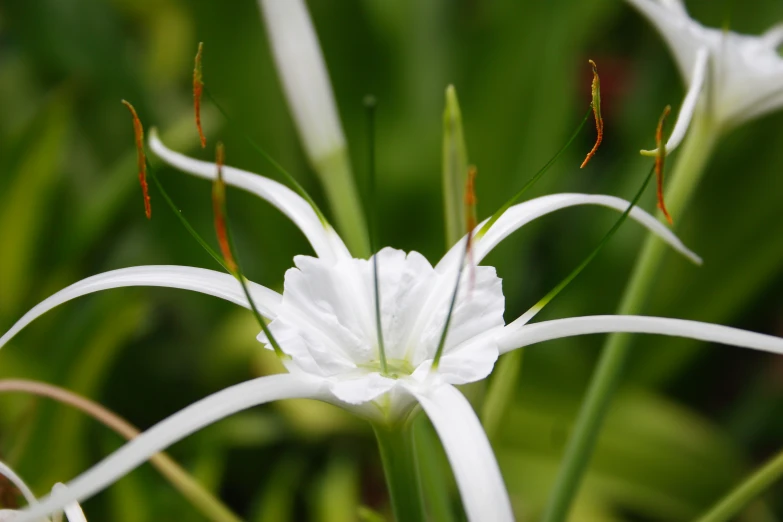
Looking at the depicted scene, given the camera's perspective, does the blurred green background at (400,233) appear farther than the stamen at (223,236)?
Yes

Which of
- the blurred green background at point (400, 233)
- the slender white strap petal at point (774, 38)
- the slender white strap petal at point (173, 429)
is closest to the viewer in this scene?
the slender white strap petal at point (173, 429)

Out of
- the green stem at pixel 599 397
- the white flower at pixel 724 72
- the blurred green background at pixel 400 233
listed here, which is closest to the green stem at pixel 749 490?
the green stem at pixel 599 397

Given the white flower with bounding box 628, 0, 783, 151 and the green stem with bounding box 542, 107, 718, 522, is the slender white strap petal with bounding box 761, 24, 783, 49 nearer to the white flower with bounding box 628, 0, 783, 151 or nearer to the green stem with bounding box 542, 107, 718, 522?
the white flower with bounding box 628, 0, 783, 151

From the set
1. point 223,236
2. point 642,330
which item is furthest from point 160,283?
point 642,330

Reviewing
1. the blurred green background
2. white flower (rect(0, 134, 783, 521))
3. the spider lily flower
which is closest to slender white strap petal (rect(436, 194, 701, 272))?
white flower (rect(0, 134, 783, 521))

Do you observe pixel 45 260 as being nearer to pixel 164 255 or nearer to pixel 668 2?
pixel 164 255

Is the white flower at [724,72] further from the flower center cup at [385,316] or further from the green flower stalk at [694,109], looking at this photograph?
the flower center cup at [385,316]

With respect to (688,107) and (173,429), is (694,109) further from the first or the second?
(173,429)

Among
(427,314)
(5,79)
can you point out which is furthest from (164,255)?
(427,314)
